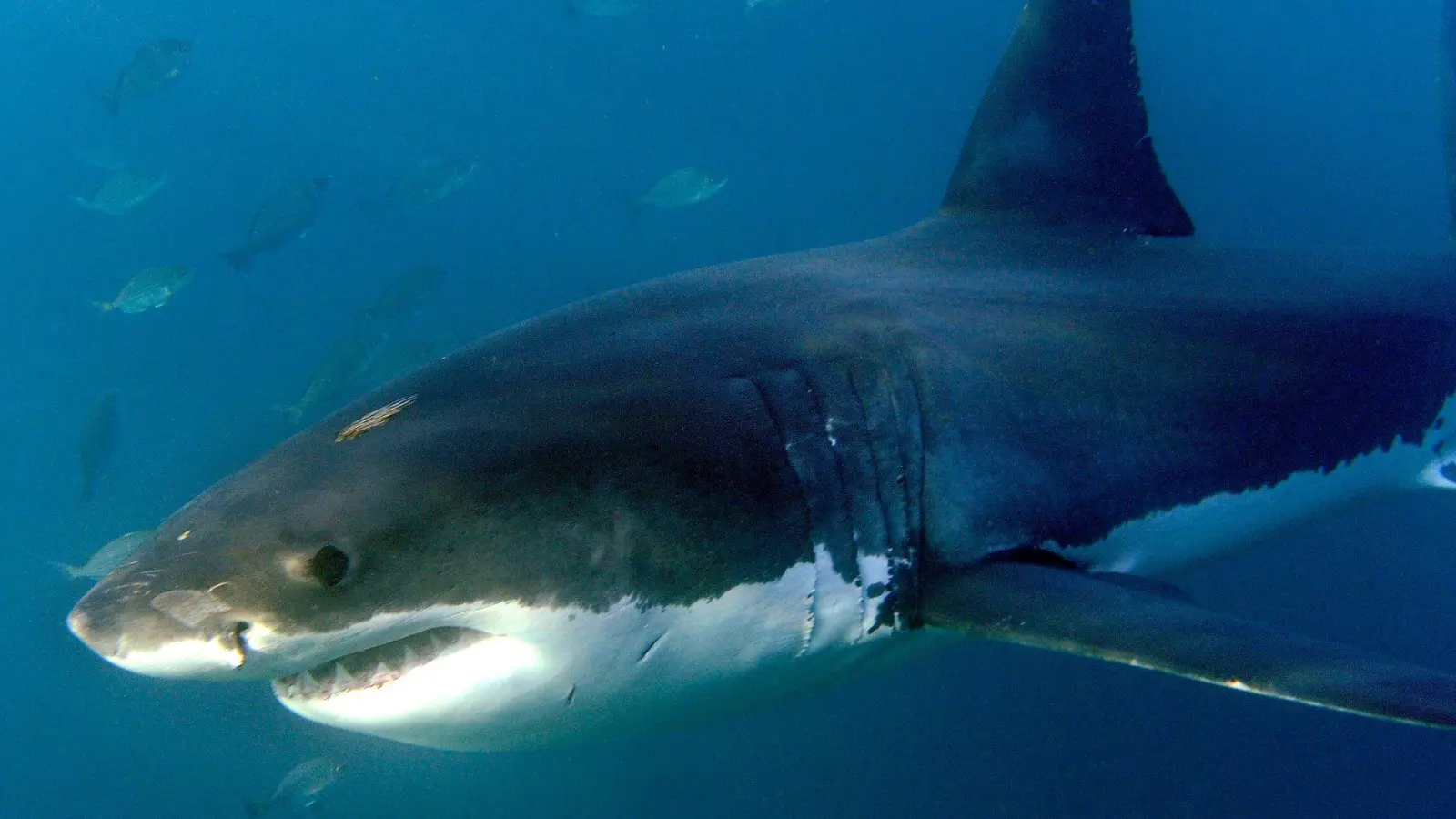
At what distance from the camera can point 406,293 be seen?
41.5ft

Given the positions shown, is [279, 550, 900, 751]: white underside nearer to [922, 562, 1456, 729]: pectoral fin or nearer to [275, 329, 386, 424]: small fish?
[922, 562, 1456, 729]: pectoral fin

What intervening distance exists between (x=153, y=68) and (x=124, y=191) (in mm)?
1969

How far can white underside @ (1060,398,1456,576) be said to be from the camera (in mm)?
2980

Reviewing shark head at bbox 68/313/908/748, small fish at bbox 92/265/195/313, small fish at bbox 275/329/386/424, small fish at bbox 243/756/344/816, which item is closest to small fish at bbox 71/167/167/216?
small fish at bbox 92/265/195/313

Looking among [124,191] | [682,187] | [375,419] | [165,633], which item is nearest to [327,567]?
[165,633]

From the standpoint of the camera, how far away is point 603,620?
82.0 inches

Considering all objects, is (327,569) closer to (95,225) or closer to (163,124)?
(95,225)

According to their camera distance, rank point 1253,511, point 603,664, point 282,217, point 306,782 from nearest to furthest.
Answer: point 603,664, point 1253,511, point 306,782, point 282,217

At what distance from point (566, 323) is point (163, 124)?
45155mm

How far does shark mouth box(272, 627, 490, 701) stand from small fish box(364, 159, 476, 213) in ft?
41.5

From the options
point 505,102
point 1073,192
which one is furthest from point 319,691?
point 505,102

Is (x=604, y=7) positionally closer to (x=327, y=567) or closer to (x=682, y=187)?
(x=682, y=187)

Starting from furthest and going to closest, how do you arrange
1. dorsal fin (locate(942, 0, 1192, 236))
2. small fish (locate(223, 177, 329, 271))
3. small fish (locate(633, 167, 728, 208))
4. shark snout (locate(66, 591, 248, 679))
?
1. small fish (locate(633, 167, 728, 208))
2. small fish (locate(223, 177, 329, 271))
3. dorsal fin (locate(942, 0, 1192, 236))
4. shark snout (locate(66, 591, 248, 679))

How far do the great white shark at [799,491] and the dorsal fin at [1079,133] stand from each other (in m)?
0.49
